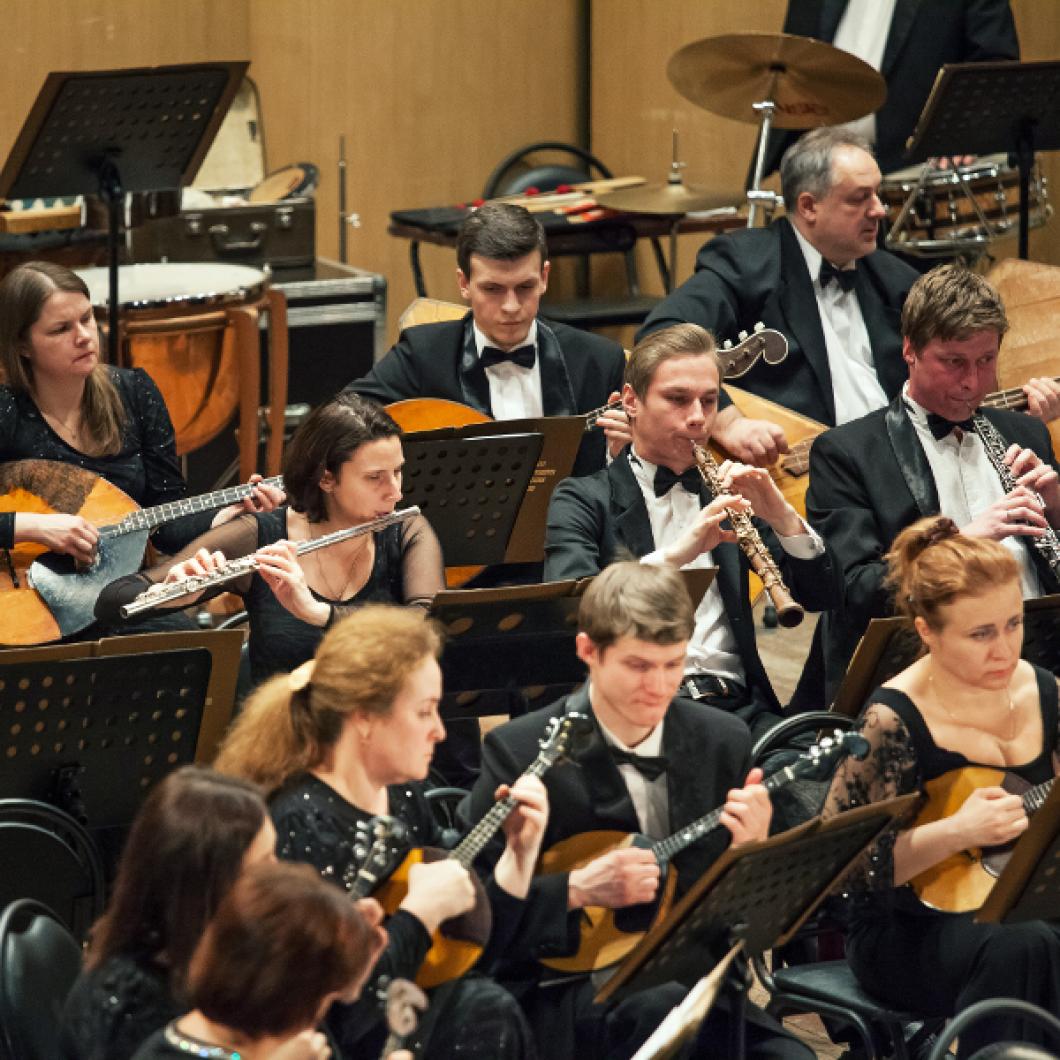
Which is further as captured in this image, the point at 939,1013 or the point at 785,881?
the point at 939,1013

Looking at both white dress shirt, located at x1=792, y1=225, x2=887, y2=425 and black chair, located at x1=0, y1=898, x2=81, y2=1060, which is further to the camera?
white dress shirt, located at x1=792, y1=225, x2=887, y2=425

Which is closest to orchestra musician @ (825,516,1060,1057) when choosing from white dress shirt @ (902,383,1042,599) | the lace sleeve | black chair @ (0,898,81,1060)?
the lace sleeve

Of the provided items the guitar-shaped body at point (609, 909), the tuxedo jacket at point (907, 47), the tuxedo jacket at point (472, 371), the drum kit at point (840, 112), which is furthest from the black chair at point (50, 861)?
the tuxedo jacket at point (907, 47)

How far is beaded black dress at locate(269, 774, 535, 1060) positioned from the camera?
2602 millimetres

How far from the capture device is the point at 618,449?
4.17 m

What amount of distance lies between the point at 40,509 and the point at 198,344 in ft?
4.94

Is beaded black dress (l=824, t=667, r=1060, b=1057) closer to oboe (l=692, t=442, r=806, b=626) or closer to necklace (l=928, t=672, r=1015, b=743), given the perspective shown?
necklace (l=928, t=672, r=1015, b=743)

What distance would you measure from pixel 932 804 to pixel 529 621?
74 cm

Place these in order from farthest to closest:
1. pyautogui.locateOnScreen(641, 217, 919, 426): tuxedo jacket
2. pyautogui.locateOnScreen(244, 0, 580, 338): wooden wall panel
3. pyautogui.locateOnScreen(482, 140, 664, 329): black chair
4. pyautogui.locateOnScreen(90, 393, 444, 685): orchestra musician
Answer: pyautogui.locateOnScreen(244, 0, 580, 338): wooden wall panel < pyautogui.locateOnScreen(482, 140, 664, 329): black chair < pyautogui.locateOnScreen(641, 217, 919, 426): tuxedo jacket < pyautogui.locateOnScreen(90, 393, 444, 685): orchestra musician

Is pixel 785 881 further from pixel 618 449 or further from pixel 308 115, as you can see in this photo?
pixel 308 115

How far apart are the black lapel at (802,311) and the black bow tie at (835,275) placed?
4cm

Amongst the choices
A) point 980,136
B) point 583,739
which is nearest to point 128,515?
point 583,739

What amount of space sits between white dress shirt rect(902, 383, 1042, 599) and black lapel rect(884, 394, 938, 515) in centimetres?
1

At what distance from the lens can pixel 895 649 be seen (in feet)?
11.0
